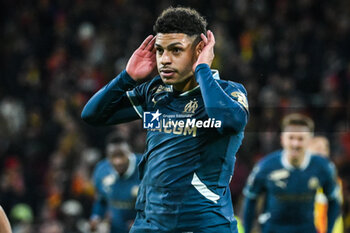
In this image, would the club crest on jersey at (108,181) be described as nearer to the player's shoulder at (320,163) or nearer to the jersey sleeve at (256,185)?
the jersey sleeve at (256,185)

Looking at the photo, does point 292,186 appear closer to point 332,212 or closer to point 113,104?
point 332,212

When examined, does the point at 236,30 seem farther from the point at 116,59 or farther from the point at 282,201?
the point at 282,201

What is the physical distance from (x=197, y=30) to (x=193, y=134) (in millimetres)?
567

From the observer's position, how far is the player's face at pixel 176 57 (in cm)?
345

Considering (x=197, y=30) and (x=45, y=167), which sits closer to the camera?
(x=197, y=30)

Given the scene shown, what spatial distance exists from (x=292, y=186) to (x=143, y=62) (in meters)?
3.12

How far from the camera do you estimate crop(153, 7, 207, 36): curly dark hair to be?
11.4 ft

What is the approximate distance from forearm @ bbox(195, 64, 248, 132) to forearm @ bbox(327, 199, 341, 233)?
320 cm

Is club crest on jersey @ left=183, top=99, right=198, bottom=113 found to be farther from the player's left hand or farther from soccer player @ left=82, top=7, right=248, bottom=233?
the player's left hand

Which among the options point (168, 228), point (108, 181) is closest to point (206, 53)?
point (168, 228)

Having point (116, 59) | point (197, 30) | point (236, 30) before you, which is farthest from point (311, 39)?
point (197, 30)

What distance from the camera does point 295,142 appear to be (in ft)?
21.3

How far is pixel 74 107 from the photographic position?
1041cm

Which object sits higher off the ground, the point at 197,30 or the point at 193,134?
the point at 197,30
